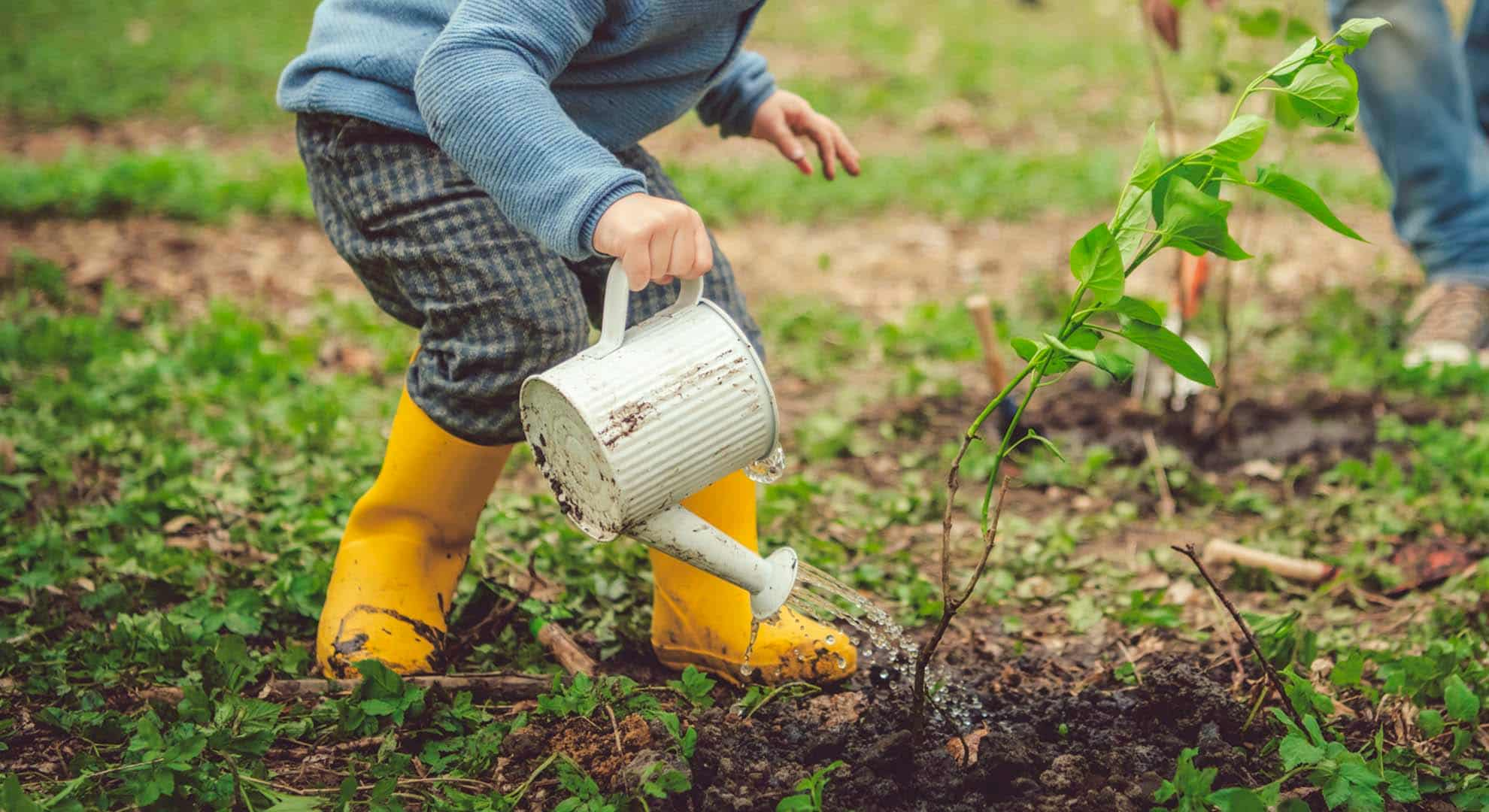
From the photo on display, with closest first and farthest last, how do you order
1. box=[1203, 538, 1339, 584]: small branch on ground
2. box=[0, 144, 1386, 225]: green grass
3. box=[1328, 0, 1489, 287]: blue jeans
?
box=[1203, 538, 1339, 584]: small branch on ground → box=[1328, 0, 1489, 287]: blue jeans → box=[0, 144, 1386, 225]: green grass

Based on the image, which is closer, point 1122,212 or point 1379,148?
point 1122,212

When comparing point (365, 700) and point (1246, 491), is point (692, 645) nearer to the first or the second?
point (365, 700)

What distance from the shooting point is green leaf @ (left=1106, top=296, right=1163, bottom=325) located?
4.09ft

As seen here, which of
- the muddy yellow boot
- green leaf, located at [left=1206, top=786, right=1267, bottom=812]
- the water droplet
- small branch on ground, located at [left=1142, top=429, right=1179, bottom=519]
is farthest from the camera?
small branch on ground, located at [left=1142, top=429, right=1179, bottom=519]

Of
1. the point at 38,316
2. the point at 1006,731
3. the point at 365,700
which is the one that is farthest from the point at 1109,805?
the point at 38,316

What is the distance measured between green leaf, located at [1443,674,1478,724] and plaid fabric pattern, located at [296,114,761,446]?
127 cm

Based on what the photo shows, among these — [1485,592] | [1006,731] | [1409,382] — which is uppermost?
[1006,731]

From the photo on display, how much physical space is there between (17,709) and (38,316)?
1.89 metres

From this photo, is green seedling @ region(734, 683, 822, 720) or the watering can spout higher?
the watering can spout

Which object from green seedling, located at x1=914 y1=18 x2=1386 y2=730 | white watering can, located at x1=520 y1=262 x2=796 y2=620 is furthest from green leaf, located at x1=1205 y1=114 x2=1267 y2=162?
white watering can, located at x1=520 y1=262 x2=796 y2=620

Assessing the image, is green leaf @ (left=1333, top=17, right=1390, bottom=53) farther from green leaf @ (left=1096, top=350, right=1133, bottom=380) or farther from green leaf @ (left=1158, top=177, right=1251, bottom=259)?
green leaf @ (left=1096, top=350, right=1133, bottom=380)

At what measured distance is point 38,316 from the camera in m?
3.20

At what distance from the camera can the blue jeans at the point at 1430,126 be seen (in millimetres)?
3213

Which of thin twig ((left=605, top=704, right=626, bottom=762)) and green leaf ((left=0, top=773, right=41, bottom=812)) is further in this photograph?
thin twig ((left=605, top=704, right=626, bottom=762))
